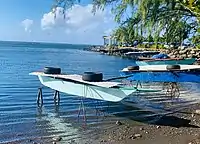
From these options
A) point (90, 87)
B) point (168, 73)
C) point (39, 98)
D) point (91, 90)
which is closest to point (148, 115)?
point (91, 90)

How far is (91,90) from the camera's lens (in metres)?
16.5

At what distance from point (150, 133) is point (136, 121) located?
2545mm

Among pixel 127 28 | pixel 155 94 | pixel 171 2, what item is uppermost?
pixel 171 2

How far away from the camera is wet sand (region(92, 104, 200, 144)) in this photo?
1205 cm

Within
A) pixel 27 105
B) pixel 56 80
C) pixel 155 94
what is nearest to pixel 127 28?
pixel 56 80

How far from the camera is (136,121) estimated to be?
15.7 metres

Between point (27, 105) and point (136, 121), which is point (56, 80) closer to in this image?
point (27, 105)

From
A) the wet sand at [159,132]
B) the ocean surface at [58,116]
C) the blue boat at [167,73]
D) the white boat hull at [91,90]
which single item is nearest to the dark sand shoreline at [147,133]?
the wet sand at [159,132]

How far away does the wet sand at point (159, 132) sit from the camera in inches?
474

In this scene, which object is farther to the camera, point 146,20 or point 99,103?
point 99,103

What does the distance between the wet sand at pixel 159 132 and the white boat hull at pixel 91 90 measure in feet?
4.02

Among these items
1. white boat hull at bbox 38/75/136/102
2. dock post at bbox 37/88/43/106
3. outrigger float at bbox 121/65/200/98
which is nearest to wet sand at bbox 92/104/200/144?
white boat hull at bbox 38/75/136/102

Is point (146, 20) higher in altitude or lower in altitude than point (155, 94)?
higher

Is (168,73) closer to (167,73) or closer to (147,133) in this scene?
(167,73)
